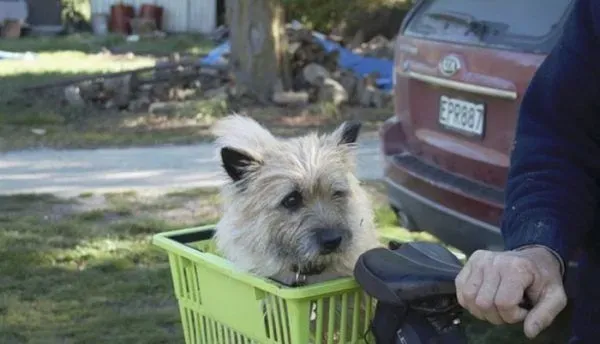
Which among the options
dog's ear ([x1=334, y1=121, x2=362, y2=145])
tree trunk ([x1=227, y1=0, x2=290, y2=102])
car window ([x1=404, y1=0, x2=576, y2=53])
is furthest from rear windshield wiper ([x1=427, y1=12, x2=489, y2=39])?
tree trunk ([x1=227, y1=0, x2=290, y2=102])

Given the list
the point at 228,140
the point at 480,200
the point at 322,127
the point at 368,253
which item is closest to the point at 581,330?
the point at 368,253

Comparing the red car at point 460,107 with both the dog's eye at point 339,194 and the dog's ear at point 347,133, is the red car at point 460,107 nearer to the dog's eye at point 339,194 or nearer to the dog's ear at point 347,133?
the dog's ear at point 347,133

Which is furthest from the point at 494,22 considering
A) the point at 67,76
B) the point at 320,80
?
the point at 67,76

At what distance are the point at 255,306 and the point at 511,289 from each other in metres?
1.17

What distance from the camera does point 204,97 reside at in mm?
13836

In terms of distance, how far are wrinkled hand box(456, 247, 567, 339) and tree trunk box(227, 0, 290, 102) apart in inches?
461

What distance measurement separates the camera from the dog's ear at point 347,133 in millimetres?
3523

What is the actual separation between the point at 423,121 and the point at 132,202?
3436 mm

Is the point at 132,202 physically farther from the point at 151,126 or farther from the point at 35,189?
the point at 151,126

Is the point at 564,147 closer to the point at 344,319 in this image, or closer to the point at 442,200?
the point at 344,319

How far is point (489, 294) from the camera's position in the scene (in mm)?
1961

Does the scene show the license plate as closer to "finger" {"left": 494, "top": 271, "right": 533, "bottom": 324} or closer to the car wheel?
the car wheel

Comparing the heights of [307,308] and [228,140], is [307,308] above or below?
below

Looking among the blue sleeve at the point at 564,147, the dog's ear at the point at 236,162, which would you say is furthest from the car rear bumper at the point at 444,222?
the blue sleeve at the point at 564,147
